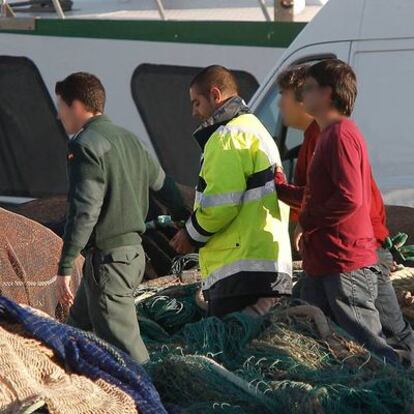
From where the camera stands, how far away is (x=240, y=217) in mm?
5668

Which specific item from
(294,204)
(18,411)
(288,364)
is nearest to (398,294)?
(294,204)

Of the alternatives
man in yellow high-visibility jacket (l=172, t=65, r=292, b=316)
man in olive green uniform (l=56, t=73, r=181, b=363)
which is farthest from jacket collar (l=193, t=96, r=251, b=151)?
man in olive green uniform (l=56, t=73, r=181, b=363)

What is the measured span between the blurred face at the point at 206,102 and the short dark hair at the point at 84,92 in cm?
47

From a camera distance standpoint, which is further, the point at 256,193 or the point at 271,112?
the point at 271,112

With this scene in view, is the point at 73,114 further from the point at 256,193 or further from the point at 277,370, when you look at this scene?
the point at 277,370

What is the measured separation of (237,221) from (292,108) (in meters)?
0.79

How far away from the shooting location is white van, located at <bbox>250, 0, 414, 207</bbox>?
6.91 meters

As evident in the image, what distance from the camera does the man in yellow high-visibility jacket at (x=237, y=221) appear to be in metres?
5.57

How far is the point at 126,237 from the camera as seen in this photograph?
5.67m

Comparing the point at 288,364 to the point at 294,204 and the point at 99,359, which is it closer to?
the point at 99,359

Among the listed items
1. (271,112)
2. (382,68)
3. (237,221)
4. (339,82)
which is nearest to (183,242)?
(237,221)

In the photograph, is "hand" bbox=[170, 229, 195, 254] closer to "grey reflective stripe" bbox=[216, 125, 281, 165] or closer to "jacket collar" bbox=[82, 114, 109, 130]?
"grey reflective stripe" bbox=[216, 125, 281, 165]

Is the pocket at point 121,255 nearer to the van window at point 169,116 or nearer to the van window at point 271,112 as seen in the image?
the van window at point 271,112

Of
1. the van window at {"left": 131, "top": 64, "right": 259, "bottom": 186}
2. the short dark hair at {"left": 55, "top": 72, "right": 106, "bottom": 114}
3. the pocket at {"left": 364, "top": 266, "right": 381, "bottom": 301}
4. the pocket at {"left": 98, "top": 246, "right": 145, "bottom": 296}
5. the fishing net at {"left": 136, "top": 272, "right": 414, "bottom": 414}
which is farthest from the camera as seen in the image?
the van window at {"left": 131, "top": 64, "right": 259, "bottom": 186}
